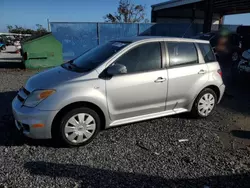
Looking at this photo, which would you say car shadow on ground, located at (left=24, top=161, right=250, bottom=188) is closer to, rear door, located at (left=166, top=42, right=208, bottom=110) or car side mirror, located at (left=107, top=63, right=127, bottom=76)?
car side mirror, located at (left=107, top=63, right=127, bottom=76)

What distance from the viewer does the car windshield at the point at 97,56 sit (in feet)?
11.5

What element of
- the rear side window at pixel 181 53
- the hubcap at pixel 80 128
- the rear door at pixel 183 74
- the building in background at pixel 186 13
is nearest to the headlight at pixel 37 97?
the hubcap at pixel 80 128

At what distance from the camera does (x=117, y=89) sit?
10.9 feet

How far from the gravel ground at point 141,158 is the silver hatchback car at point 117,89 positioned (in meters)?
0.29

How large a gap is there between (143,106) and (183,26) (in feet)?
43.8

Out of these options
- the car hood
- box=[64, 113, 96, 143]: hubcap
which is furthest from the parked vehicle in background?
box=[64, 113, 96, 143]: hubcap

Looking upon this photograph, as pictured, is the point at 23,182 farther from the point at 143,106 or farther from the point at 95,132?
the point at 143,106

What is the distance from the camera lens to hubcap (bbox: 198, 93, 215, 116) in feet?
14.0

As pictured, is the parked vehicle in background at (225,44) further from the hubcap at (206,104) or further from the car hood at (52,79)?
the car hood at (52,79)

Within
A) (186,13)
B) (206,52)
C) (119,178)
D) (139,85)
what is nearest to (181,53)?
(206,52)

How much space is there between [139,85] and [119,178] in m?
1.49

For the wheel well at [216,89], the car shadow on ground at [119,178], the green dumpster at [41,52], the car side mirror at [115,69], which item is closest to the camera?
the car shadow on ground at [119,178]

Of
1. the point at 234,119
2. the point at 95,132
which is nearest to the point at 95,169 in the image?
the point at 95,132

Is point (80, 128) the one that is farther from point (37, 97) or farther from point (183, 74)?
point (183, 74)
